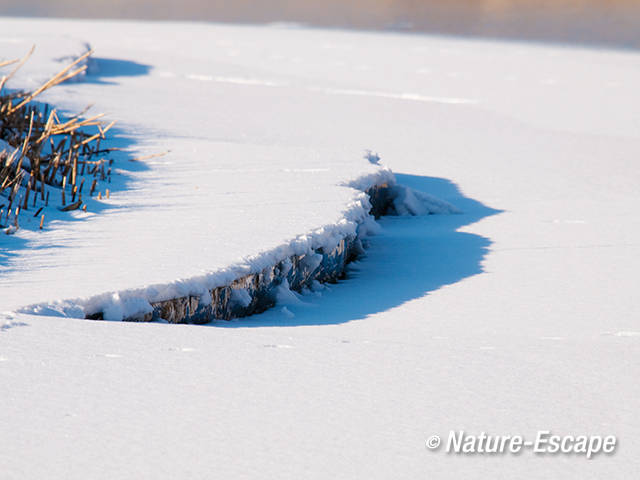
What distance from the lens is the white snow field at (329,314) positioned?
1.79 metres

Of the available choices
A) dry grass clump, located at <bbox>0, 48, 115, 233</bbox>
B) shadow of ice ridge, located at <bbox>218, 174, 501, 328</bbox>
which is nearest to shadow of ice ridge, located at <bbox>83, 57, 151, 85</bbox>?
dry grass clump, located at <bbox>0, 48, 115, 233</bbox>

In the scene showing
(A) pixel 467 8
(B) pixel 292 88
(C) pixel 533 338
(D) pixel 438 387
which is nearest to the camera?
(D) pixel 438 387

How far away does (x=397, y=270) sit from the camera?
3799 millimetres

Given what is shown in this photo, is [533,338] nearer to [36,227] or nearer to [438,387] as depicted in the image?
[438,387]

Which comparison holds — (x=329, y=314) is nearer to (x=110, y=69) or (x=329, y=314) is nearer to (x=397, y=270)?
(x=397, y=270)

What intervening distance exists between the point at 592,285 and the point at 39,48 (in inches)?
280

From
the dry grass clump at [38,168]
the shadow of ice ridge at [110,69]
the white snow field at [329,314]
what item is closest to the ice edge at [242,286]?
the white snow field at [329,314]

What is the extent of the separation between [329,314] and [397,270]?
770 millimetres

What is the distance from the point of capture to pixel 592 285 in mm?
3498

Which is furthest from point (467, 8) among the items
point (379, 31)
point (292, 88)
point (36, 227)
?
point (36, 227)

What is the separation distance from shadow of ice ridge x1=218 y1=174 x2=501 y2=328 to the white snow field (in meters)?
0.02

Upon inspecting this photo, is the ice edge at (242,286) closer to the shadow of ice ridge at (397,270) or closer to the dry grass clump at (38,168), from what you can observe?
the shadow of ice ridge at (397,270)

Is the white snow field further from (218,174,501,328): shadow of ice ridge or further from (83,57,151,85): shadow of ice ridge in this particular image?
(83,57,151,85): shadow of ice ridge

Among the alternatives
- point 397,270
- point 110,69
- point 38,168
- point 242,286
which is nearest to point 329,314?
point 242,286
